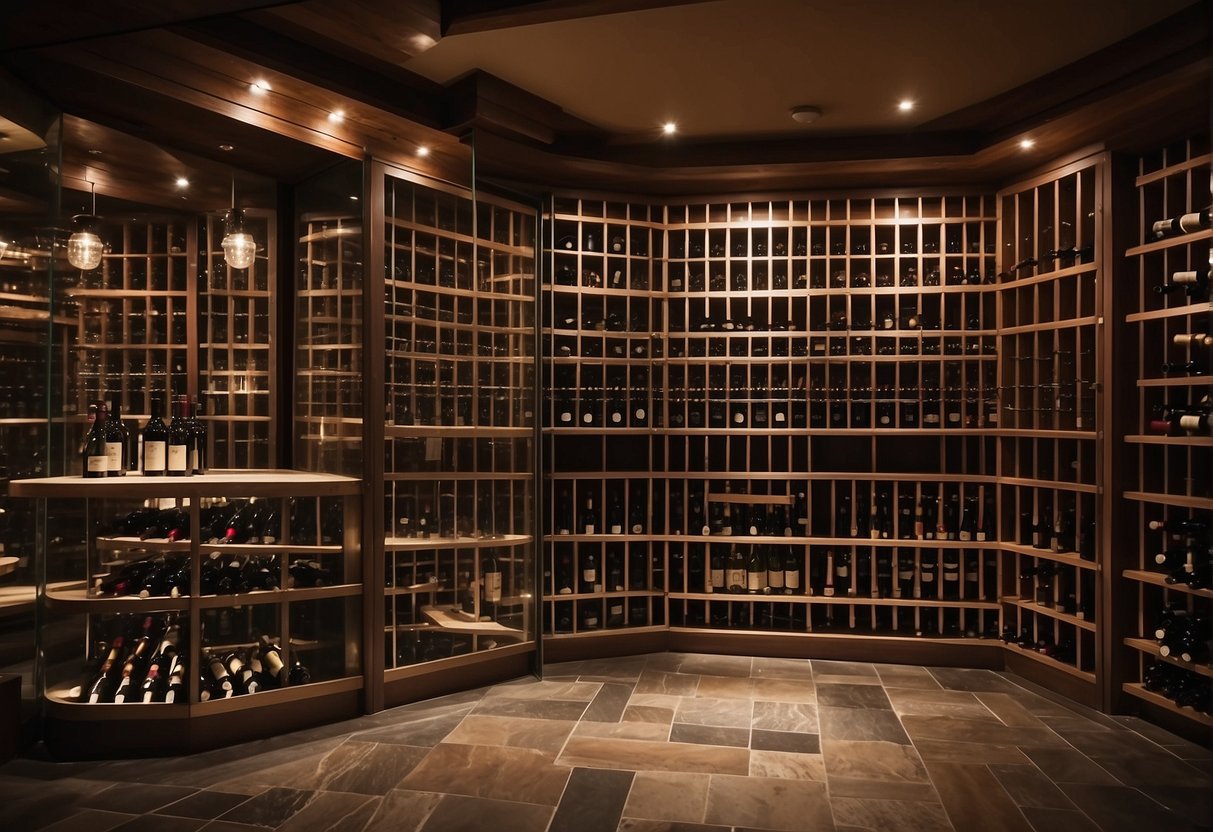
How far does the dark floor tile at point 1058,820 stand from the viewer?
8.75 feet

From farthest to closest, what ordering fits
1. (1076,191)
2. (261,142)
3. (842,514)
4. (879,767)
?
(842,514) → (1076,191) → (261,142) → (879,767)

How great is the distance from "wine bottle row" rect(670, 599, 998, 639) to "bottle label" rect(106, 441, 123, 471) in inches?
118

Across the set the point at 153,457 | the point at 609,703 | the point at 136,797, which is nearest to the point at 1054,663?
the point at 609,703

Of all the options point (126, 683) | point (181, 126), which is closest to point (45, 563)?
point (126, 683)

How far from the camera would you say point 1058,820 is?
2721 mm

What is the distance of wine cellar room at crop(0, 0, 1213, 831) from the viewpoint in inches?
120

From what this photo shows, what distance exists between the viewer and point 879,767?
314 centimetres

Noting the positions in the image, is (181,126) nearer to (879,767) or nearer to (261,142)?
(261,142)

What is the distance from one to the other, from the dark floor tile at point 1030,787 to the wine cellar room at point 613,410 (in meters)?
0.04

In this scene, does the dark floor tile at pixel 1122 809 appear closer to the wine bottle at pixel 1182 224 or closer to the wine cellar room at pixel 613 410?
the wine cellar room at pixel 613 410

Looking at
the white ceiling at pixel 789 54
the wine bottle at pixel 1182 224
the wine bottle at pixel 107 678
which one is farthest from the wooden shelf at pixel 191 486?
the wine bottle at pixel 1182 224

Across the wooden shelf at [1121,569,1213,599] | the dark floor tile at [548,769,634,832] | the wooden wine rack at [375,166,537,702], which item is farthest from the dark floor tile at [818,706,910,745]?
the wooden wine rack at [375,166,537,702]

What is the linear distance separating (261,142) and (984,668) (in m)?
4.37

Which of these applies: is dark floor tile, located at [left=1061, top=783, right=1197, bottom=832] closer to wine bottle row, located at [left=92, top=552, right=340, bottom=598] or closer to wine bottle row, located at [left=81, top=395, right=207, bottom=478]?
wine bottle row, located at [left=92, top=552, right=340, bottom=598]
